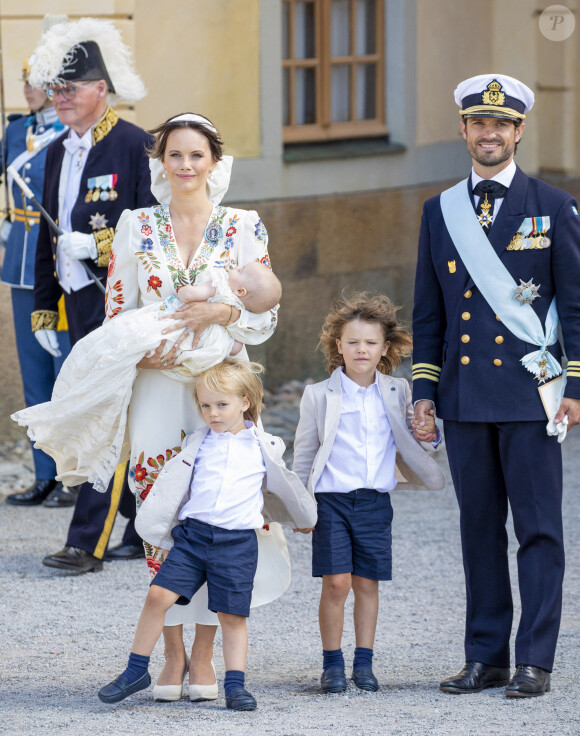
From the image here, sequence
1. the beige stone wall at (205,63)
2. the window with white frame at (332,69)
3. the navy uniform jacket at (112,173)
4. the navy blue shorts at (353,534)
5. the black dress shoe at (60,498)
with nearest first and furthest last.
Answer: the navy blue shorts at (353,534)
the navy uniform jacket at (112,173)
the black dress shoe at (60,498)
the beige stone wall at (205,63)
the window with white frame at (332,69)

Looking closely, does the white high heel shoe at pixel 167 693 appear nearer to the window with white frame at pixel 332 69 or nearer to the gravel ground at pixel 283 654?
the gravel ground at pixel 283 654

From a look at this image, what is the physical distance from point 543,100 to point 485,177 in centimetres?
732

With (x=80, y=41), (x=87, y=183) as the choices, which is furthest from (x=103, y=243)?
(x=80, y=41)

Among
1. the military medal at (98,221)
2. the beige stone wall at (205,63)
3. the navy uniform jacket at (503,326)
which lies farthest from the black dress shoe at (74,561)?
the beige stone wall at (205,63)

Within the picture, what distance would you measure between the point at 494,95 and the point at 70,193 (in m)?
2.21

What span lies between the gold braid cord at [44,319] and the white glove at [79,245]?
43 cm

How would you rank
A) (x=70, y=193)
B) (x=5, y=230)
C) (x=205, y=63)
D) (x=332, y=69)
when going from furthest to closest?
1. (x=332, y=69)
2. (x=205, y=63)
3. (x=5, y=230)
4. (x=70, y=193)

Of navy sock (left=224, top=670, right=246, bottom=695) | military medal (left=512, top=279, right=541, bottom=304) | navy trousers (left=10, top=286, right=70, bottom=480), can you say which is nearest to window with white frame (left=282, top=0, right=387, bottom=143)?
navy trousers (left=10, top=286, right=70, bottom=480)

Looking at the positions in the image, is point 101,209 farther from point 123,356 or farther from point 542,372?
point 542,372

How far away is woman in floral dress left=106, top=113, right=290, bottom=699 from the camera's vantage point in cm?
423

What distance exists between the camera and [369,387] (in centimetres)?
446

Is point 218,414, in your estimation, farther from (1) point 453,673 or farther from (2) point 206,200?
(1) point 453,673

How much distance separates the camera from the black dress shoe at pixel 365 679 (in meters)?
4.35

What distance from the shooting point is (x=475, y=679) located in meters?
4.37
